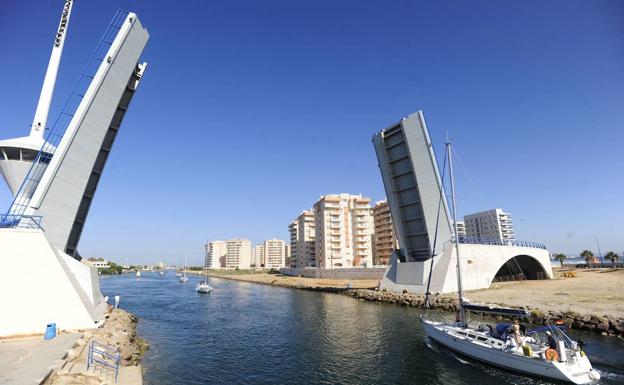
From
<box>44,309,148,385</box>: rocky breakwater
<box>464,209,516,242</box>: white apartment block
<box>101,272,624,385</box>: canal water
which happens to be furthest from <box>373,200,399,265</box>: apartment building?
<box>44,309,148,385</box>: rocky breakwater

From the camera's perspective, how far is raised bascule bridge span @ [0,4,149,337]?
18.7 metres

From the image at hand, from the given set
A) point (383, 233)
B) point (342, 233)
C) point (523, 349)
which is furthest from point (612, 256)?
point (523, 349)

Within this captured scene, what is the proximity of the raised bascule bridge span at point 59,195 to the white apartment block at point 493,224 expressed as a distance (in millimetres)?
192953

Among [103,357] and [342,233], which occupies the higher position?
[342,233]

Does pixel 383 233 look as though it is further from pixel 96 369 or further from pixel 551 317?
pixel 96 369

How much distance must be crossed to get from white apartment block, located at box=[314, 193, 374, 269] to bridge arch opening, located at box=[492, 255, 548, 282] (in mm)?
52481

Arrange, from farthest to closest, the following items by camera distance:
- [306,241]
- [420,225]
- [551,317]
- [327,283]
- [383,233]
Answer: [306,241] → [383,233] → [327,283] → [420,225] → [551,317]

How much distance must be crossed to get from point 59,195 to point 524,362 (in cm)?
3199

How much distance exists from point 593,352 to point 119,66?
3973cm

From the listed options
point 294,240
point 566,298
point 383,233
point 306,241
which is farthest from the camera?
point 294,240

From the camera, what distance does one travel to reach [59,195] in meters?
24.0

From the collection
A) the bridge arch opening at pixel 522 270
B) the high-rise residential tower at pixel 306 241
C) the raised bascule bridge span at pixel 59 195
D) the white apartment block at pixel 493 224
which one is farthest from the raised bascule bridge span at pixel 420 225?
the white apartment block at pixel 493 224

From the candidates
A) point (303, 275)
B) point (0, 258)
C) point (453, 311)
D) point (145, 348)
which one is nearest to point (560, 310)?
point (453, 311)

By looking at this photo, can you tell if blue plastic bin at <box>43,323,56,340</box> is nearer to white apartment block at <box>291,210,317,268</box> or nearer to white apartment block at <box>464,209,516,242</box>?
white apartment block at <box>291,210,317,268</box>
